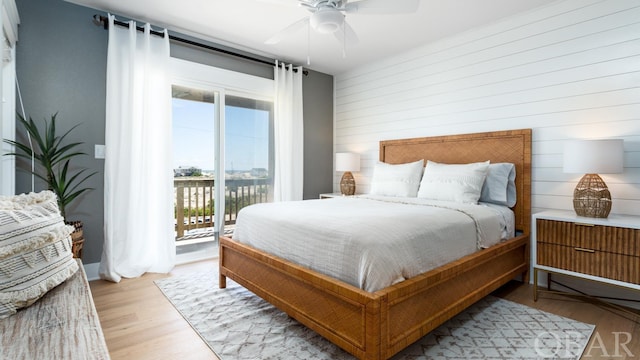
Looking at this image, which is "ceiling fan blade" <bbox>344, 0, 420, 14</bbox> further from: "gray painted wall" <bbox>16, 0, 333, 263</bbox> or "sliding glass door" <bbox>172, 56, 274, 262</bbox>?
"gray painted wall" <bbox>16, 0, 333, 263</bbox>

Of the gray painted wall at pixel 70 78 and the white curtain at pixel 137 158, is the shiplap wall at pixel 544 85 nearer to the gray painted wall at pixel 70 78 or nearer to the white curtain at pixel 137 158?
the white curtain at pixel 137 158

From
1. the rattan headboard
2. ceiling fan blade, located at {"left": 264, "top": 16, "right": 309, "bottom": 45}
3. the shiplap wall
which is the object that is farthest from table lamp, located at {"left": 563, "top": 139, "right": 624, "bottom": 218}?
ceiling fan blade, located at {"left": 264, "top": 16, "right": 309, "bottom": 45}

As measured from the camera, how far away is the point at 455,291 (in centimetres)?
206

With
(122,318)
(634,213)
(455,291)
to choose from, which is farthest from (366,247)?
(634,213)

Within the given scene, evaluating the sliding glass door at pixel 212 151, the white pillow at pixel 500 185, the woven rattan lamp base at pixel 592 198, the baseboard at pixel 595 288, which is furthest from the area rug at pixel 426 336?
the sliding glass door at pixel 212 151

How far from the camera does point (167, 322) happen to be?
87.0 inches

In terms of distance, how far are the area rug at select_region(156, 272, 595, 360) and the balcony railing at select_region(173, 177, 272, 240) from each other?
1431mm

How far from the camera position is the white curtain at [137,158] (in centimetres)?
304

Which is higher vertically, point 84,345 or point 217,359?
point 84,345

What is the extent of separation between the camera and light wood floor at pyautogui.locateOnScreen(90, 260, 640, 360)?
73.0 inches

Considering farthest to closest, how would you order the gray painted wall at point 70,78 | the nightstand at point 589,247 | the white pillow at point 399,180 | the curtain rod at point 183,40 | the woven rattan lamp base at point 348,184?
the woven rattan lamp base at point 348,184 → the white pillow at point 399,180 → the curtain rod at point 183,40 → the gray painted wall at point 70,78 → the nightstand at point 589,247

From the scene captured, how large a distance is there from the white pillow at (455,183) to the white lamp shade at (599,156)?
0.73 metres

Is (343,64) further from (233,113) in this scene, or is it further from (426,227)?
(426,227)

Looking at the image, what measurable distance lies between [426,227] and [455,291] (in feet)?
1.53
